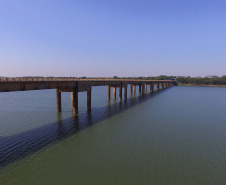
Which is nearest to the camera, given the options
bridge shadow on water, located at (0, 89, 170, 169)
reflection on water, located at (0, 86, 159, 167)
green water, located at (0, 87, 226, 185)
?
green water, located at (0, 87, 226, 185)

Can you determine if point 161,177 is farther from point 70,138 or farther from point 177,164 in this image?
point 70,138

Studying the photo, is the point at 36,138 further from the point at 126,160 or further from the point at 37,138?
the point at 126,160

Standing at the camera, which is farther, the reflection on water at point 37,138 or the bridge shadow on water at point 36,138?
the reflection on water at point 37,138

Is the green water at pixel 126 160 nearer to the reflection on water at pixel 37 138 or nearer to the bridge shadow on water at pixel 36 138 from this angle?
the bridge shadow on water at pixel 36 138

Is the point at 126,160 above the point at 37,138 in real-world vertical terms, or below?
below

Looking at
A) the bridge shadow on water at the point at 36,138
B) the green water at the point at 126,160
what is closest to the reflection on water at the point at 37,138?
the bridge shadow on water at the point at 36,138

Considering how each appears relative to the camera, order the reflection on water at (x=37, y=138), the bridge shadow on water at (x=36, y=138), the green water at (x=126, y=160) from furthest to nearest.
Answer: the reflection on water at (x=37, y=138) → the bridge shadow on water at (x=36, y=138) → the green water at (x=126, y=160)

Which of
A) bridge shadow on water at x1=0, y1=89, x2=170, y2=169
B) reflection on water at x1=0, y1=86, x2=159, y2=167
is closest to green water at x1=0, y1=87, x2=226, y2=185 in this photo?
bridge shadow on water at x1=0, y1=89, x2=170, y2=169

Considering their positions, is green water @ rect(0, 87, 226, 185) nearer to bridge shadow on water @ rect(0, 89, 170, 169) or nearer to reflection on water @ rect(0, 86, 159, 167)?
bridge shadow on water @ rect(0, 89, 170, 169)

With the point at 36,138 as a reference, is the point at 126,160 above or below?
below

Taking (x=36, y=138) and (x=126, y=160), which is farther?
(x=36, y=138)

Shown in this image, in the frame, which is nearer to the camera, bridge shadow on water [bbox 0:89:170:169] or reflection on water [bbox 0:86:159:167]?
bridge shadow on water [bbox 0:89:170:169]

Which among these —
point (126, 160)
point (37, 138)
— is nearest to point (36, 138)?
point (37, 138)
